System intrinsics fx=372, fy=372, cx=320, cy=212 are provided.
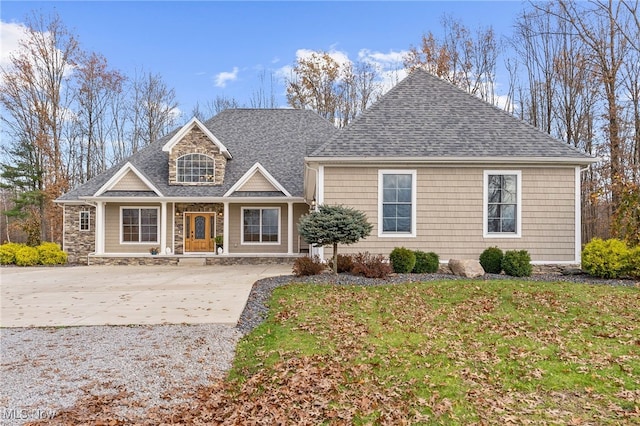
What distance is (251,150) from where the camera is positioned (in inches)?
718

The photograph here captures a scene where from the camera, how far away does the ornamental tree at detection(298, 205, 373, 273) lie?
9.61 metres

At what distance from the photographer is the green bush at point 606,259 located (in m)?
9.80

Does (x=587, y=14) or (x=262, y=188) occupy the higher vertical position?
(x=587, y=14)

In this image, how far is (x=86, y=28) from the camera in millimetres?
22250

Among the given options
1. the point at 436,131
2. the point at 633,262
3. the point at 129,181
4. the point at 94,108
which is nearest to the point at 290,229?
the point at 436,131

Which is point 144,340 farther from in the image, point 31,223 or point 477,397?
point 31,223

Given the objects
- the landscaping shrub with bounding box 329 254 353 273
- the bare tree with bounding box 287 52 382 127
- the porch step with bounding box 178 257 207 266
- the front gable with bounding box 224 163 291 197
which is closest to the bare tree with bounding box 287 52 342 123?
the bare tree with bounding box 287 52 382 127

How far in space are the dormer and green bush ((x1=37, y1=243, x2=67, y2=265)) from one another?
18.4 ft

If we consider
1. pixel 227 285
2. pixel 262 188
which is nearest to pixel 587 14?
pixel 262 188

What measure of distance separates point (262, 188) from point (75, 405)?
496 inches

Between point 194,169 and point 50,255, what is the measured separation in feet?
22.8

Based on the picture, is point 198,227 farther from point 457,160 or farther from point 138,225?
point 457,160

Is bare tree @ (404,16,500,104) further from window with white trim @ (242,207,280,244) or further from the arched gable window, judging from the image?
the arched gable window

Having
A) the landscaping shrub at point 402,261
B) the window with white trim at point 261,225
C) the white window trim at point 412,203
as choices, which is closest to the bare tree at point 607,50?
the white window trim at point 412,203
